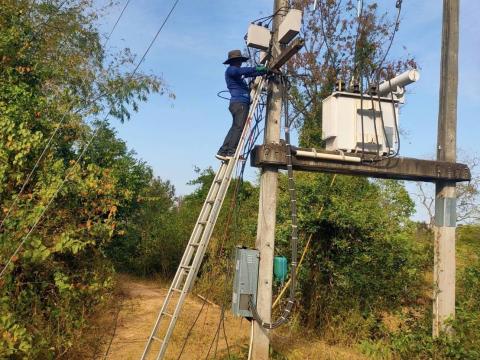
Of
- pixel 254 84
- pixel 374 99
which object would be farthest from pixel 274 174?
pixel 374 99

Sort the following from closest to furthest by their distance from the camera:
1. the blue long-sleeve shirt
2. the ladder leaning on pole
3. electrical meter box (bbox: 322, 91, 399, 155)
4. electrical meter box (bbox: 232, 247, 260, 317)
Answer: the ladder leaning on pole
electrical meter box (bbox: 232, 247, 260, 317)
the blue long-sleeve shirt
electrical meter box (bbox: 322, 91, 399, 155)

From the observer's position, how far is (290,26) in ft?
20.9

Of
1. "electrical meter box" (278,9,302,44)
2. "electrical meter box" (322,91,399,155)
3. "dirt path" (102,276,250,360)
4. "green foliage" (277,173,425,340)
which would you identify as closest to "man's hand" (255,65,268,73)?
"electrical meter box" (278,9,302,44)

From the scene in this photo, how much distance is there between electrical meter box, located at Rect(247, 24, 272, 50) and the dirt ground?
443cm

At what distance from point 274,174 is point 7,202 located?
4.16 meters

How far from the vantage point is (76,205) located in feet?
27.3

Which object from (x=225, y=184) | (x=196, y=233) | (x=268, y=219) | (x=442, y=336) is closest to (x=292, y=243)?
(x=268, y=219)

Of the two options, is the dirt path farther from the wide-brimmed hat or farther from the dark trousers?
the wide-brimmed hat

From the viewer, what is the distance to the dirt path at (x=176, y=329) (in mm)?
7688

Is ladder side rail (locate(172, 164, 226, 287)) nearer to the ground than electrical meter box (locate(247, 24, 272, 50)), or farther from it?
nearer to the ground

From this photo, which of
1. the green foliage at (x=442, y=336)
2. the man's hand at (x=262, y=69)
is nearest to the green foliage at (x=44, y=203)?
the man's hand at (x=262, y=69)

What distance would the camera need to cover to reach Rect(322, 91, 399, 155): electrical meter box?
278 inches

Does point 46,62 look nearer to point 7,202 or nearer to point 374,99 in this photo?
point 7,202

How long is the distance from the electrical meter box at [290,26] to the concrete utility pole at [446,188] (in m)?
2.82
